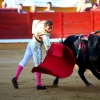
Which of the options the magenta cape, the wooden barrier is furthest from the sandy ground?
the wooden barrier

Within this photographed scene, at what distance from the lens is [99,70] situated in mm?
A: 5078

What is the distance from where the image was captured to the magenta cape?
4930 millimetres

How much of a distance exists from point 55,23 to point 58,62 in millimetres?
7337

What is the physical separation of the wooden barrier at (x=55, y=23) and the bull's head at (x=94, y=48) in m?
7.11

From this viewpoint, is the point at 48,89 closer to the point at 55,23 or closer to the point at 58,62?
the point at 58,62

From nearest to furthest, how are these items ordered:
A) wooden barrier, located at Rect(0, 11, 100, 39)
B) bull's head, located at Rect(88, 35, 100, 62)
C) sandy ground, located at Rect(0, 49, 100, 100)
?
1. sandy ground, located at Rect(0, 49, 100, 100)
2. bull's head, located at Rect(88, 35, 100, 62)
3. wooden barrier, located at Rect(0, 11, 100, 39)

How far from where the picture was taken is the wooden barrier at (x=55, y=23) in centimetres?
1200

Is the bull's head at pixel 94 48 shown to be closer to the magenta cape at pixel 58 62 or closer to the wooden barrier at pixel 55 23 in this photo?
the magenta cape at pixel 58 62

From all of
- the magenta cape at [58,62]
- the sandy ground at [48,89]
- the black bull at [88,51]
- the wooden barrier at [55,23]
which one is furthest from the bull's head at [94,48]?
the wooden barrier at [55,23]

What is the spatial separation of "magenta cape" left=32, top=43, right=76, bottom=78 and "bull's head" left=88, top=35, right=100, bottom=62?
0.23m

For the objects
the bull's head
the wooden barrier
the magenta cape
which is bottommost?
the wooden barrier

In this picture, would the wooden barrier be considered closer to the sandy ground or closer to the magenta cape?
the sandy ground

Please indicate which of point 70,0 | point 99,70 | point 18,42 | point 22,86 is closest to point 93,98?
point 99,70

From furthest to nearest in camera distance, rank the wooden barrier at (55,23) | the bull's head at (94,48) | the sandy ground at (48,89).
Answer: the wooden barrier at (55,23)
the bull's head at (94,48)
the sandy ground at (48,89)
